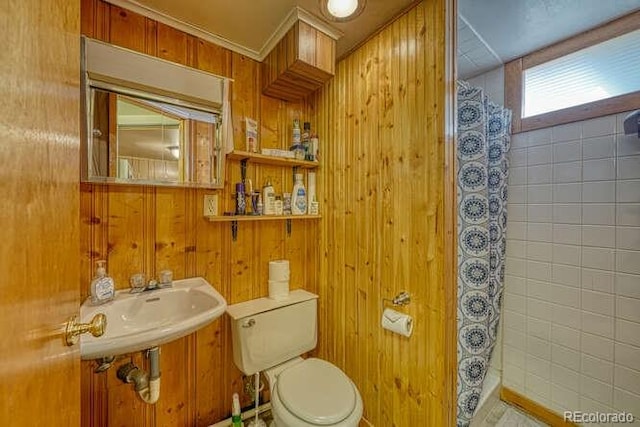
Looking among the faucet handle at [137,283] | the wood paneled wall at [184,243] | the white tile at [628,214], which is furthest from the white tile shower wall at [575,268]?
the faucet handle at [137,283]

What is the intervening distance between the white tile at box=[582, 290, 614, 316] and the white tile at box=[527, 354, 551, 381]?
44 centimetres

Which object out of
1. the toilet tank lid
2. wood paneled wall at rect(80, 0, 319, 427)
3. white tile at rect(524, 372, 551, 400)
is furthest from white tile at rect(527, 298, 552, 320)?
wood paneled wall at rect(80, 0, 319, 427)

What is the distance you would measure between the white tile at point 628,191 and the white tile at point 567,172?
17 cm

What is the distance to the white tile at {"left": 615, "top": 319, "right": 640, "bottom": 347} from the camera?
1.33 meters

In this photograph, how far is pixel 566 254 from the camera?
156 centimetres

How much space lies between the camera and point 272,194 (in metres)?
1.60

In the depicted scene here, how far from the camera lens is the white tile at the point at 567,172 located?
4.99 ft

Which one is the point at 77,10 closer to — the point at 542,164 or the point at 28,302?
the point at 28,302

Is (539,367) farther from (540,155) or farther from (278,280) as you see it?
(278,280)

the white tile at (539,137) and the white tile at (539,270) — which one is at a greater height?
the white tile at (539,137)

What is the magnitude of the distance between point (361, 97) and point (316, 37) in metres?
0.39

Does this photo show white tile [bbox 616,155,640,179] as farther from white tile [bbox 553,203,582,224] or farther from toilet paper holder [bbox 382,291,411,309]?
toilet paper holder [bbox 382,291,411,309]

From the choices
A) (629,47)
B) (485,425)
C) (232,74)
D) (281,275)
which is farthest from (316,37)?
(485,425)

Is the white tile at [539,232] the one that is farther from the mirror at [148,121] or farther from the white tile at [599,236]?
the mirror at [148,121]
